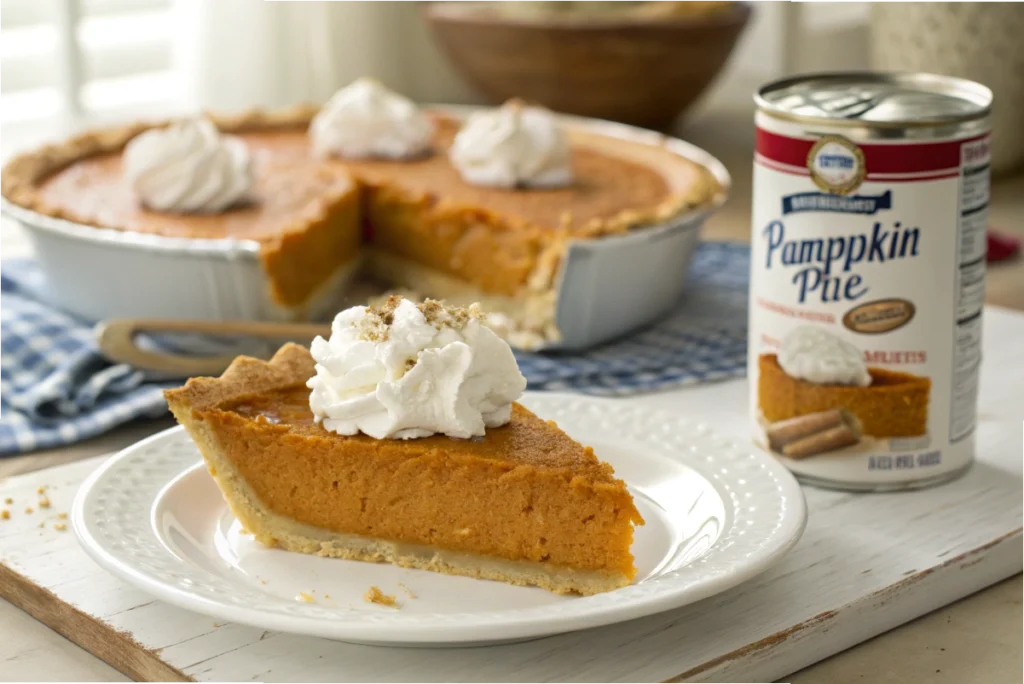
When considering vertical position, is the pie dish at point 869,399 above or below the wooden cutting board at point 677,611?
above

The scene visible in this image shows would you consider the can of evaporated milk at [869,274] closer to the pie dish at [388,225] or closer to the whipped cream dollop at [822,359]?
the whipped cream dollop at [822,359]

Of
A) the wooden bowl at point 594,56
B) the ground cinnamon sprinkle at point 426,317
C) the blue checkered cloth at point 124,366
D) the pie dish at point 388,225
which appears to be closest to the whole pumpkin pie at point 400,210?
the pie dish at point 388,225

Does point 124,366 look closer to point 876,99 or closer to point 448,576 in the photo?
point 448,576

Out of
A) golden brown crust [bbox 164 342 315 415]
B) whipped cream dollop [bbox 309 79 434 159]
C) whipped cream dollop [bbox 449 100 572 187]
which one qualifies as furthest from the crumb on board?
whipped cream dollop [bbox 309 79 434 159]

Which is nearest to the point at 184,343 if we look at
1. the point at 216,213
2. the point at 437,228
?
the point at 216,213

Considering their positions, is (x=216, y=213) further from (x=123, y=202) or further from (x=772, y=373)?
(x=772, y=373)

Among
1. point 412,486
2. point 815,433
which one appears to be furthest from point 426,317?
point 815,433
